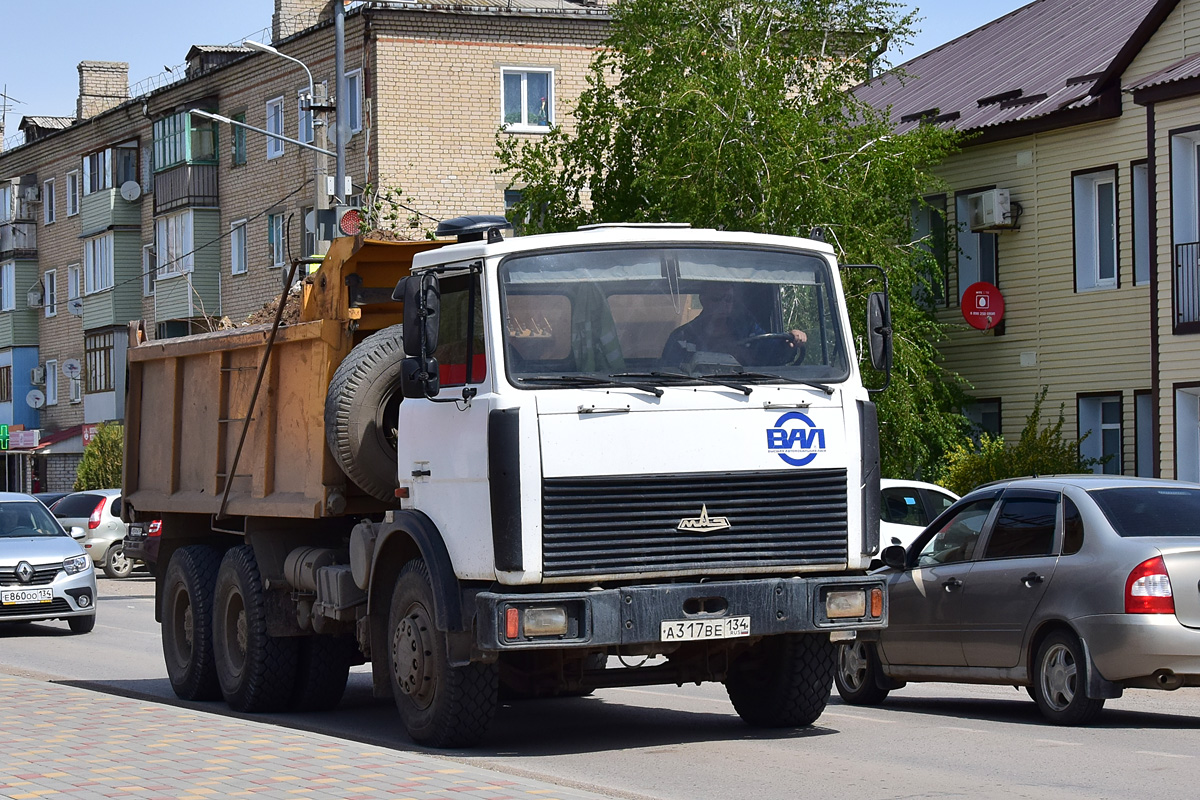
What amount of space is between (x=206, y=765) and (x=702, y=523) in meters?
2.75

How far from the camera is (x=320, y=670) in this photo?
1238 centimetres

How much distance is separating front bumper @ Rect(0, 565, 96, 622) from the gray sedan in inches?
430

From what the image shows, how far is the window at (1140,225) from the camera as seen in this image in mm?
26359

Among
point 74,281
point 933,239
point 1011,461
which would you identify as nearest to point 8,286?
point 74,281

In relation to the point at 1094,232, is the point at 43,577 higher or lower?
lower

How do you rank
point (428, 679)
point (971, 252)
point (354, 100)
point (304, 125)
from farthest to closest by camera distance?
point (304, 125) < point (354, 100) < point (971, 252) < point (428, 679)

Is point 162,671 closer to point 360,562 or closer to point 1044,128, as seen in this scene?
point 360,562

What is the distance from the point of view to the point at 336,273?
37.4 feet

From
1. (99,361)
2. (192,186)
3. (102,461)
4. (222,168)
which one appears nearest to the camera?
(102,461)

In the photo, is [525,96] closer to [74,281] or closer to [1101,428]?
[1101,428]

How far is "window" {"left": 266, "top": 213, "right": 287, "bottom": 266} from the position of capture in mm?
47812

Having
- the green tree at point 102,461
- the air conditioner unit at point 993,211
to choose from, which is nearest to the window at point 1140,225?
the air conditioner unit at point 993,211

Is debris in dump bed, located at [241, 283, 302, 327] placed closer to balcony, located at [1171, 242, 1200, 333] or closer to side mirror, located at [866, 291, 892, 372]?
side mirror, located at [866, 291, 892, 372]

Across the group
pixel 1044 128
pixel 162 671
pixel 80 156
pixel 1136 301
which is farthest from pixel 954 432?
pixel 80 156
